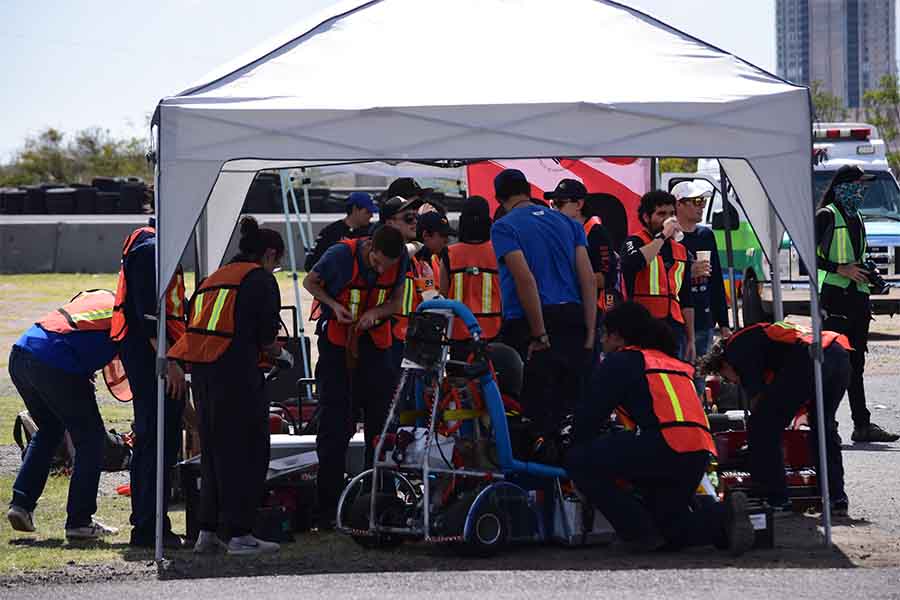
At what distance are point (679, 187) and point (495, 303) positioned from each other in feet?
9.05

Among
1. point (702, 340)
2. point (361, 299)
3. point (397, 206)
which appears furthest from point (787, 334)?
point (702, 340)

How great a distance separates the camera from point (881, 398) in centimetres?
1422

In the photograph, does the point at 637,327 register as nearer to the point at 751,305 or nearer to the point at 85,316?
the point at 85,316

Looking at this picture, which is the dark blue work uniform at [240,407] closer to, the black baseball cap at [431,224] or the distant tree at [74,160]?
the black baseball cap at [431,224]

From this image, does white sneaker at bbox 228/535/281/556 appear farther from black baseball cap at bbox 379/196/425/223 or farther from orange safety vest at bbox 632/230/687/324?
orange safety vest at bbox 632/230/687/324

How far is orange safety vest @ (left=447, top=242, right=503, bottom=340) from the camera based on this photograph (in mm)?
9586

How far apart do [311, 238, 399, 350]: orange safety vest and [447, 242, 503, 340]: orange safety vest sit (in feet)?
4.02

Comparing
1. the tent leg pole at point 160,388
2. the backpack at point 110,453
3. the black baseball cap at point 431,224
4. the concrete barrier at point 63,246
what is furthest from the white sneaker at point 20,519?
the concrete barrier at point 63,246

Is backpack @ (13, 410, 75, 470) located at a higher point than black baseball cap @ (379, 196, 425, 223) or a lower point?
lower

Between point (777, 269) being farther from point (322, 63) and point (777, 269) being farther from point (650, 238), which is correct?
point (322, 63)

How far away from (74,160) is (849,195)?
78.7 m

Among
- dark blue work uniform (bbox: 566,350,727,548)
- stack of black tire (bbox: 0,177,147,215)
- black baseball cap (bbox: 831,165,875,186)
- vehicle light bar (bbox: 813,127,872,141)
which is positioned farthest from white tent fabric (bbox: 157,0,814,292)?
stack of black tire (bbox: 0,177,147,215)

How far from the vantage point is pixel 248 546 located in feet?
25.1

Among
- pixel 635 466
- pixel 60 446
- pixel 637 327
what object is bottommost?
pixel 60 446
